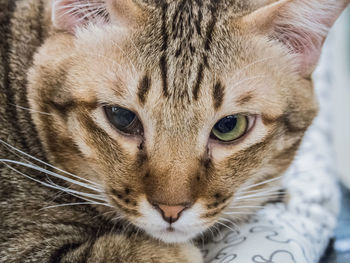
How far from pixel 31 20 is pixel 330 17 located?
706 millimetres

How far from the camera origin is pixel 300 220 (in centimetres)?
137

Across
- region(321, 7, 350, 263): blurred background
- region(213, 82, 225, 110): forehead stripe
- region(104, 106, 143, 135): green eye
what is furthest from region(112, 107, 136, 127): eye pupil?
region(321, 7, 350, 263): blurred background

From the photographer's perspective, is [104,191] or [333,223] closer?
[104,191]

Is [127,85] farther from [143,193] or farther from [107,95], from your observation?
[143,193]

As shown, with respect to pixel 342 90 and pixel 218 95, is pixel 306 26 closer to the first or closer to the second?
pixel 218 95

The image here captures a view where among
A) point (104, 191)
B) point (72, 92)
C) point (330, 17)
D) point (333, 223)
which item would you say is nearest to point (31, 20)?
point (72, 92)

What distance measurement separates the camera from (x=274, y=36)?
1099 millimetres

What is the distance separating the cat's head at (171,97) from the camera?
965mm

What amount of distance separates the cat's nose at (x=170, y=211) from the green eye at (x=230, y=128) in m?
0.17

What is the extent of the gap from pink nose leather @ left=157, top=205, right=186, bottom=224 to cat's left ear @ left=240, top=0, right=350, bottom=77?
405 mm

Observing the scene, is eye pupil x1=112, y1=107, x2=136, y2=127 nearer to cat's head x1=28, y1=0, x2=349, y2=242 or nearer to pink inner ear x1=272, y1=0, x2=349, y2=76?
cat's head x1=28, y1=0, x2=349, y2=242

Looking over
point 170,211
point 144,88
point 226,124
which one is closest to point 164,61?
point 144,88

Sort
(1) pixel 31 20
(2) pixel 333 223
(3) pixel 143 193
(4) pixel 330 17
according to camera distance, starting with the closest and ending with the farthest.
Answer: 1. (3) pixel 143 193
2. (4) pixel 330 17
3. (1) pixel 31 20
4. (2) pixel 333 223

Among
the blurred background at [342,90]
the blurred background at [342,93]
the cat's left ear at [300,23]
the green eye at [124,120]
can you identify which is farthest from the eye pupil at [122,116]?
the blurred background at [342,90]
